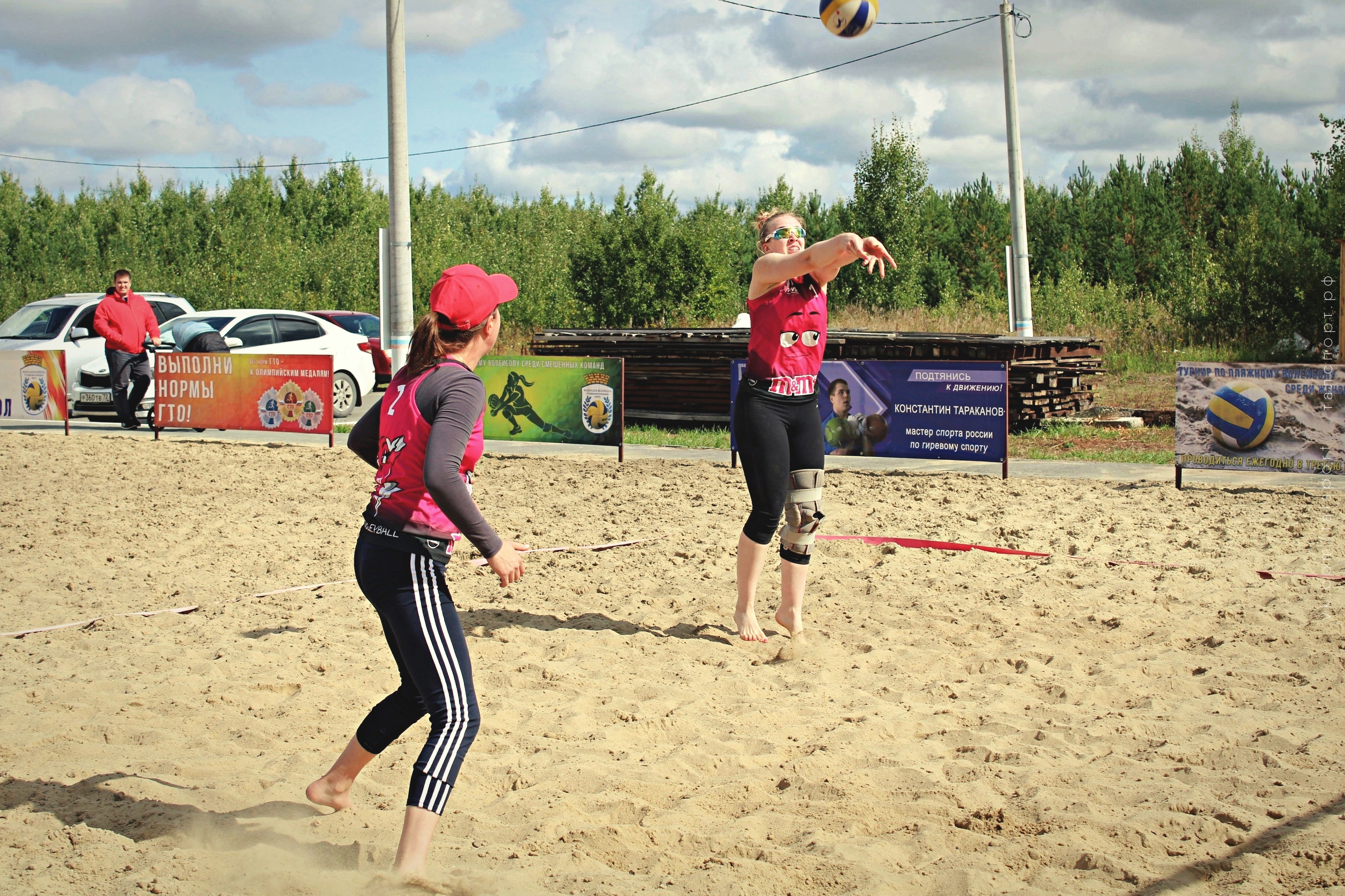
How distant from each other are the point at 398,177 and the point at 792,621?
9934 mm

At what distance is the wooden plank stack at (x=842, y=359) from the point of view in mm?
14828

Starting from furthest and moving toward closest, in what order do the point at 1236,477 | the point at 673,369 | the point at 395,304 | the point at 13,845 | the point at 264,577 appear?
the point at 673,369
the point at 395,304
the point at 1236,477
the point at 264,577
the point at 13,845

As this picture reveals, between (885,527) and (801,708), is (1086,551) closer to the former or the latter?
(885,527)

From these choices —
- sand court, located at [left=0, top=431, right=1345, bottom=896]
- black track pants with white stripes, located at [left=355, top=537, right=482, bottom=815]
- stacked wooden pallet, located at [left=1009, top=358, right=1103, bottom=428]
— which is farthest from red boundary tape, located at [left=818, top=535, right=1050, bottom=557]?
stacked wooden pallet, located at [left=1009, top=358, right=1103, bottom=428]

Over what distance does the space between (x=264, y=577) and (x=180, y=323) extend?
11332mm

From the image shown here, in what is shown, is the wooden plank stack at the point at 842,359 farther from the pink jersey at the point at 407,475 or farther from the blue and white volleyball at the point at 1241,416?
the pink jersey at the point at 407,475

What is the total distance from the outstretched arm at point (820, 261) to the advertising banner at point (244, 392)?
29.9 feet

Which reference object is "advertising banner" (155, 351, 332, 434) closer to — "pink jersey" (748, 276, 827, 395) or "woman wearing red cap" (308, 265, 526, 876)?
"pink jersey" (748, 276, 827, 395)

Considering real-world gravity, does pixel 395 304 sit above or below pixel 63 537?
above

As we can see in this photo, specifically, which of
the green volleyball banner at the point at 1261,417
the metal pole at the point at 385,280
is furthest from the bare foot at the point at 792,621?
the metal pole at the point at 385,280

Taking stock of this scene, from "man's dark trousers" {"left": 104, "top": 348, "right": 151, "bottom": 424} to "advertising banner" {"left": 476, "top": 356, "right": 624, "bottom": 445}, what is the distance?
544 cm

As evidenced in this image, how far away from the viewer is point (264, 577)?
727 centimetres

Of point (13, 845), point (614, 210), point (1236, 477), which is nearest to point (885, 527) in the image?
point (1236, 477)

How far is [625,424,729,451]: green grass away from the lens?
46.9 ft
